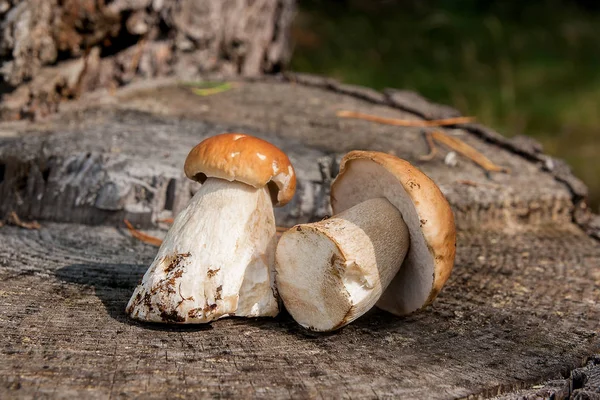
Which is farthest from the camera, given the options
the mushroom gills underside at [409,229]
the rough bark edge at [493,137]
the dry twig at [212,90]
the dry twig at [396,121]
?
the dry twig at [212,90]

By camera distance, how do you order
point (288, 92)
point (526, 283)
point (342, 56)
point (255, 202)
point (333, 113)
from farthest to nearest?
point (342, 56) → point (288, 92) → point (333, 113) → point (526, 283) → point (255, 202)

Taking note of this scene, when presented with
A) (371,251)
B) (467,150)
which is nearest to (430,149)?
(467,150)

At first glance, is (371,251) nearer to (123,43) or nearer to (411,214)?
(411,214)

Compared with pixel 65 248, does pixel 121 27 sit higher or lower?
higher

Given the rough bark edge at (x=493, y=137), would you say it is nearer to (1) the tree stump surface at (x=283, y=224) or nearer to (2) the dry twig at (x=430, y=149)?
(1) the tree stump surface at (x=283, y=224)

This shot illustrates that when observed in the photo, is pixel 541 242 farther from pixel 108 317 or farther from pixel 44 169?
pixel 44 169

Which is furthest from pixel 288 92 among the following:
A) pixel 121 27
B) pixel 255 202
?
pixel 255 202

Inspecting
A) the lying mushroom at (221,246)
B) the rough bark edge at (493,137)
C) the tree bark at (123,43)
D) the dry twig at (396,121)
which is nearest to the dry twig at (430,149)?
the dry twig at (396,121)
